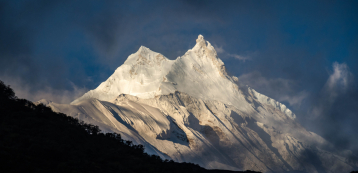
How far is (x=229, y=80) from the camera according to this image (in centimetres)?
15200

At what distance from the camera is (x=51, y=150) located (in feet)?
80.0

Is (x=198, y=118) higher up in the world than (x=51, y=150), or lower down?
higher up

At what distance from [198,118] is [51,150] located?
9085 cm

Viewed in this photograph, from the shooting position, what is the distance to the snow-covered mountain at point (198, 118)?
277 feet

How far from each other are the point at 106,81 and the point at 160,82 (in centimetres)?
3329

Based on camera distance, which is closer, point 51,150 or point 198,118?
point 51,150

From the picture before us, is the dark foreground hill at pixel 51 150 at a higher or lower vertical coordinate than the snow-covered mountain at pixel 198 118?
lower

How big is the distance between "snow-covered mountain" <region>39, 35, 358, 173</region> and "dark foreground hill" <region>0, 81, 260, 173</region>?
40.4 metres

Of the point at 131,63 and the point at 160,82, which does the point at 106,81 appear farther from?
the point at 160,82

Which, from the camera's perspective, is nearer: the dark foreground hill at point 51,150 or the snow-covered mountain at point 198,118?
the dark foreground hill at point 51,150

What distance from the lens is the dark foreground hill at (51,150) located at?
21.1 meters

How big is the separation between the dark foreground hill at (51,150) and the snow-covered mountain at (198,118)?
40393 millimetres

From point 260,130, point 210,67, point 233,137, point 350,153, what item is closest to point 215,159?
point 233,137

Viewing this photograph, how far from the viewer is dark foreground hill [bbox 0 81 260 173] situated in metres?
21.1
